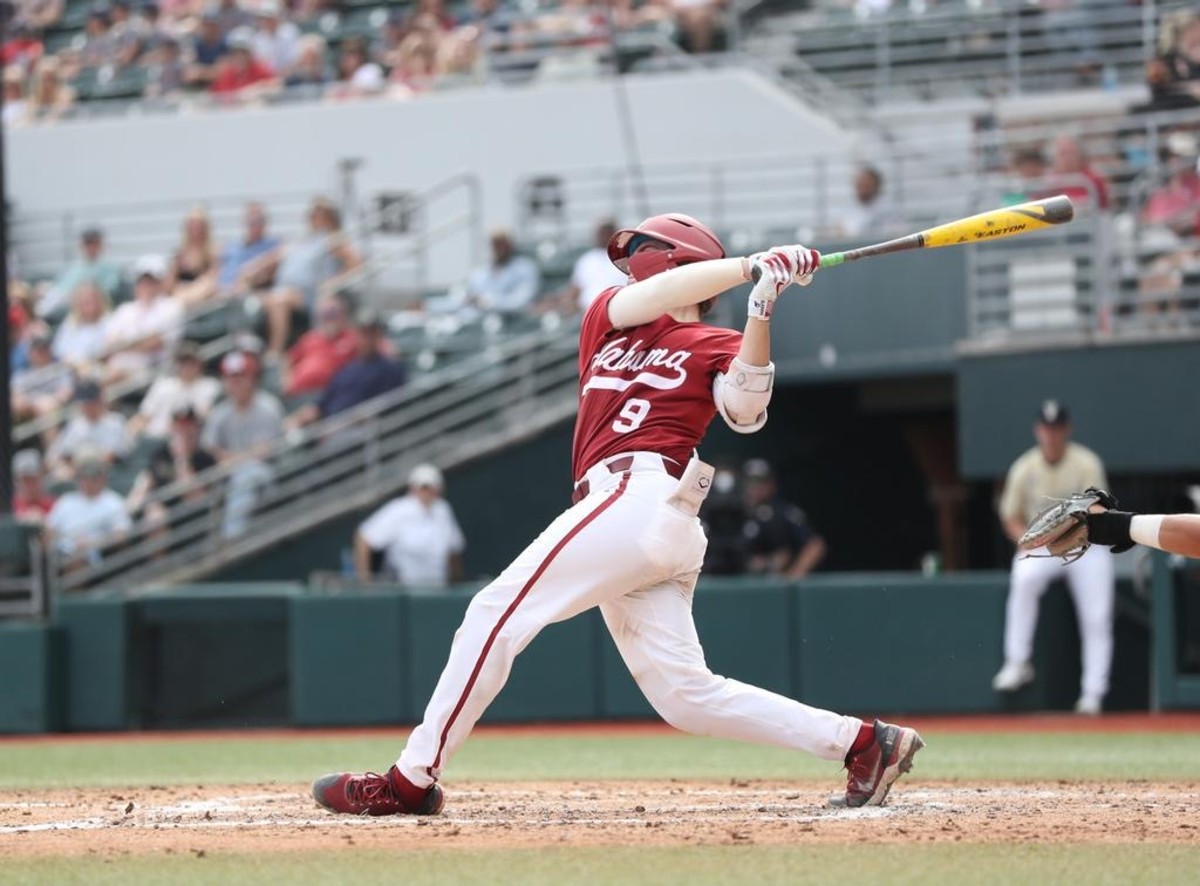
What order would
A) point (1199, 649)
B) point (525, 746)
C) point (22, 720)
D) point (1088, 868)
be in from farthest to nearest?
point (22, 720), point (1199, 649), point (525, 746), point (1088, 868)

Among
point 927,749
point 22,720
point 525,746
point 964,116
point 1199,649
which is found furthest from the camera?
point 964,116

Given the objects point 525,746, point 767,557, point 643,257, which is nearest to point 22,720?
point 525,746

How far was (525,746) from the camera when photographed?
39.1 ft

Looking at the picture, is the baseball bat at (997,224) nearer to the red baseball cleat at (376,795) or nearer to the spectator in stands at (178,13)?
the red baseball cleat at (376,795)

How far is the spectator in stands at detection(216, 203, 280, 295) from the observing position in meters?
18.6

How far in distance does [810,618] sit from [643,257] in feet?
23.1

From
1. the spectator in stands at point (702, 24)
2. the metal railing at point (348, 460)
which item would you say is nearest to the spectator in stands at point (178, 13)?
the spectator in stands at point (702, 24)

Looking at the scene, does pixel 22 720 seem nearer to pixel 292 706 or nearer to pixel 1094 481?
pixel 292 706

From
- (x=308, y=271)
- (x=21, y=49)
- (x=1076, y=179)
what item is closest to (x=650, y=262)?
(x=1076, y=179)

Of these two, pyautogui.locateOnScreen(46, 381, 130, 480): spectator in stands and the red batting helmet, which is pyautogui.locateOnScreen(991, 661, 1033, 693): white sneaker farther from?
pyautogui.locateOnScreen(46, 381, 130, 480): spectator in stands

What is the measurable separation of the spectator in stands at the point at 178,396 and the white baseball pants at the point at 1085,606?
6664 millimetres

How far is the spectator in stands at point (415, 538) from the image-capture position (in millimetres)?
14812

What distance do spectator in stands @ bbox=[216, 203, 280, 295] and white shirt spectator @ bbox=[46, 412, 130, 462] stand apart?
2101 mm

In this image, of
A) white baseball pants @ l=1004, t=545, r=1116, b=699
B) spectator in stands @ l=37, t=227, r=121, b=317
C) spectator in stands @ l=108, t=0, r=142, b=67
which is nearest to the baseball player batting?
white baseball pants @ l=1004, t=545, r=1116, b=699
